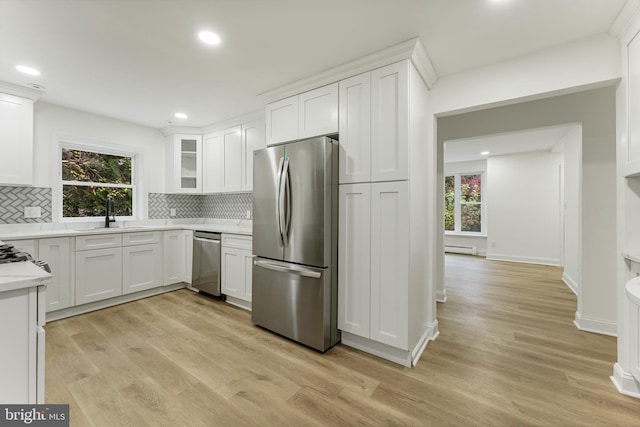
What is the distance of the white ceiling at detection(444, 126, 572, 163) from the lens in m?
4.65

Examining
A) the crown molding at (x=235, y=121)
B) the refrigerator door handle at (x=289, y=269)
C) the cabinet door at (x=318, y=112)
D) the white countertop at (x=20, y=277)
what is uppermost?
the crown molding at (x=235, y=121)

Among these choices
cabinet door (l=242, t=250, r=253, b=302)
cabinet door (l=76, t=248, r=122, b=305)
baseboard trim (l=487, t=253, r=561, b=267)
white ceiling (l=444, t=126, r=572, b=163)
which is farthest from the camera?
baseboard trim (l=487, t=253, r=561, b=267)

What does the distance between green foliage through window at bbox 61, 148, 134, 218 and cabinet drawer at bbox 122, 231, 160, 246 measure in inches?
29.2

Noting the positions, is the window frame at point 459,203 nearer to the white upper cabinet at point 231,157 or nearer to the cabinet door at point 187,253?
the white upper cabinet at point 231,157

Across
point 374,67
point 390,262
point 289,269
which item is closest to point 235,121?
point 374,67

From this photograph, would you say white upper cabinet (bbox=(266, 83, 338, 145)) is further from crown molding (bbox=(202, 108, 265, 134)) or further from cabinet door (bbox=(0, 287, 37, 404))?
cabinet door (bbox=(0, 287, 37, 404))

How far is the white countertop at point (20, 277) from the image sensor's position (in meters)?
0.97

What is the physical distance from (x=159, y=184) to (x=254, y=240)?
8.20ft

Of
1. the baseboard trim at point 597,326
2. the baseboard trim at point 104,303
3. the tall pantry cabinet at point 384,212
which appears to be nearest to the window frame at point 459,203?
the baseboard trim at point 597,326

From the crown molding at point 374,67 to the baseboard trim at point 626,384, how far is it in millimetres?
2618

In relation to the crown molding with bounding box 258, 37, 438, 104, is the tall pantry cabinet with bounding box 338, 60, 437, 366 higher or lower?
lower

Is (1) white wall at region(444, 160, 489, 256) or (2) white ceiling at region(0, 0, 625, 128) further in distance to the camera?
(1) white wall at region(444, 160, 489, 256)

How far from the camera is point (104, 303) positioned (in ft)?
10.7

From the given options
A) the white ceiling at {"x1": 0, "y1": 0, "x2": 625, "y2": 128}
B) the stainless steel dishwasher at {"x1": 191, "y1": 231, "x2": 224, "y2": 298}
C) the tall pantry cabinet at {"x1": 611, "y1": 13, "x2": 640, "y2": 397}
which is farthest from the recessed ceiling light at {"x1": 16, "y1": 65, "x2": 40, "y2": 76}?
the tall pantry cabinet at {"x1": 611, "y1": 13, "x2": 640, "y2": 397}
